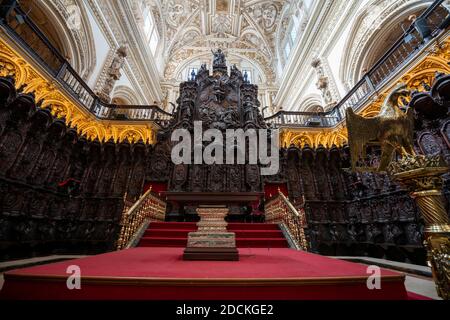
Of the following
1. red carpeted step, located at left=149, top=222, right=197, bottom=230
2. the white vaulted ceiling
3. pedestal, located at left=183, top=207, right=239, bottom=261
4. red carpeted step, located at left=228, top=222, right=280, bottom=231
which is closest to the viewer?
pedestal, located at left=183, top=207, right=239, bottom=261

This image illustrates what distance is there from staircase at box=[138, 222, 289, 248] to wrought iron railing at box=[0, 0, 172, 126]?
5.83 metres

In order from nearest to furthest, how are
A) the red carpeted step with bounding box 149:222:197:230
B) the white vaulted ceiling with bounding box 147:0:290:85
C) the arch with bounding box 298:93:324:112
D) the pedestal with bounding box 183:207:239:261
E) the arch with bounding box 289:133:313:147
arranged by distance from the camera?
the pedestal with bounding box 183:207:239:261 → the red carpeted step with bounding box 149:222:197:230 → the arch with bounding box 289:133:313:147 → the arch with bounding box 298:93:324:112 → the white vaulted ceiling with bounding box 147:0:290:85

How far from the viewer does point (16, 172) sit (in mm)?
5121

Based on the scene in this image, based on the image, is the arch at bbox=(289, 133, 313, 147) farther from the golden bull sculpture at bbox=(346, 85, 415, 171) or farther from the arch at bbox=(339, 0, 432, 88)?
the golden bull sculpture at bbox=(346, 85, 415, 171)

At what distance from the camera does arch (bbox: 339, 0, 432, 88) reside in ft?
23.4

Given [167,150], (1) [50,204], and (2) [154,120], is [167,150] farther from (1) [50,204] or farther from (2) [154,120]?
(1) [50,204]

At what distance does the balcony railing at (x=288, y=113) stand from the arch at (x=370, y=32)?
1187 mm

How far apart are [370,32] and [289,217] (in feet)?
30.7

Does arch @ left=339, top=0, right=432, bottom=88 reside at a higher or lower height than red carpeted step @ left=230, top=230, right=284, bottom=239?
higher

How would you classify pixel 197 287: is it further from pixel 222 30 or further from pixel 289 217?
pixel 222 30

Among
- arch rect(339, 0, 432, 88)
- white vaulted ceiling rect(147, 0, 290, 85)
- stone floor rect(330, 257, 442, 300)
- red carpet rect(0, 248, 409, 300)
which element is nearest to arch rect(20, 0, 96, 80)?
white vaulted ceiling rect(147, 0, 290, 85)
